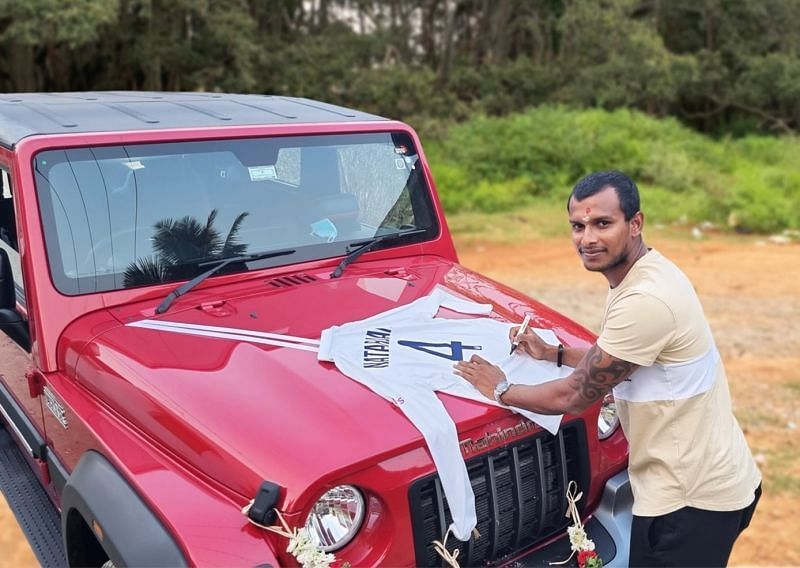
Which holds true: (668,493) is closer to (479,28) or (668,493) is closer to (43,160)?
(43,160)

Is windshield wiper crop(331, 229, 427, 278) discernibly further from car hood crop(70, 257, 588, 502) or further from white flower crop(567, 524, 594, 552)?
white flower crop(567, 524, 594, 552)

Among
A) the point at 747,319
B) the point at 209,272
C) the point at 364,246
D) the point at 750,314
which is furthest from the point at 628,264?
the point at 750,314

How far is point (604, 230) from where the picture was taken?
2164mm

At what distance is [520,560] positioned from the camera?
7.70 feet

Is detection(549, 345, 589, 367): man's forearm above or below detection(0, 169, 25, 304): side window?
below

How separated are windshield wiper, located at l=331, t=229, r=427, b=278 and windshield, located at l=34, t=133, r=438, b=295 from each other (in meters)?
0.02

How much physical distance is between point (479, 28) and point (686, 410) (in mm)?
30093

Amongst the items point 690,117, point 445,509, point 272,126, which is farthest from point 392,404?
point 690,117

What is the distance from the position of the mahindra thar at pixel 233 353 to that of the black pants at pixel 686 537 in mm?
173

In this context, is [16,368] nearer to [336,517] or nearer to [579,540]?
[336,517]

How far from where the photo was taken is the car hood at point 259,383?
2.03 metres

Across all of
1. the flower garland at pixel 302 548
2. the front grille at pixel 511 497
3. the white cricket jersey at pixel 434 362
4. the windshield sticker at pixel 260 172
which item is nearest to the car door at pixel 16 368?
the windshield sticker at pixel 260 172

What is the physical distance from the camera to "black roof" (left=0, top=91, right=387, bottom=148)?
2982mm

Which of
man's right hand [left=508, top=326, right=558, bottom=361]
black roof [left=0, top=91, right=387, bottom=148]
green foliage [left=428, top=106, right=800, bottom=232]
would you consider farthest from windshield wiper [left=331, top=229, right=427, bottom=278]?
green foliage [left=428, top=106, right=800, bottom=232]
